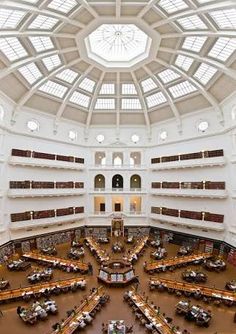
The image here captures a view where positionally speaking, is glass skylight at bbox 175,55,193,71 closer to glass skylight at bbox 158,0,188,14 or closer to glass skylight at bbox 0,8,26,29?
glass skylight at bbox 158,0,188,14

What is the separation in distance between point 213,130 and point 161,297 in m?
17.7

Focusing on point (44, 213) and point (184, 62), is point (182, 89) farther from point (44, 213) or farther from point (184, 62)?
point (44, 213)

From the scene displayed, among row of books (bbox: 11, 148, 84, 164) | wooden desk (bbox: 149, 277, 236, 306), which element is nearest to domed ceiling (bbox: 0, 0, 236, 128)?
row of books (bbox: 11, 148, 84, 164)

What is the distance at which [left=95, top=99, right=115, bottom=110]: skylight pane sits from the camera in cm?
3241

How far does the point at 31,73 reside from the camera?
25609mm

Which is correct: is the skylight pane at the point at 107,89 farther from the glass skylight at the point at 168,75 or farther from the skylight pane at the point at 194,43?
the skylight pane at the point at 194,43

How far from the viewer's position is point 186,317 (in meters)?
15.8

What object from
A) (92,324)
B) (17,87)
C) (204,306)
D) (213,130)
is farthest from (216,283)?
(17,87)

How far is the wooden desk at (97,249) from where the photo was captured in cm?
2547

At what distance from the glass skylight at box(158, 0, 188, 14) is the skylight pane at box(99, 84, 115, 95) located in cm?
1254

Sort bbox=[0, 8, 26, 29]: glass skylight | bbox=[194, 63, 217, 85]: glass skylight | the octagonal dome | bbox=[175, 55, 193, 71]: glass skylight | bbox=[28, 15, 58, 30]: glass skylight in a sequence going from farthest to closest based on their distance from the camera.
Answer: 1. bbox=[175, 55, 193, 71]: glass skylight
2. bbox=[194, 63, 217, 85]: glass skylight
3. the octagonal dome
4. bbox=[28, 15, 58, 30]: glass skylight
5. bbox=[0, 8, 26, 29]: glass skylight

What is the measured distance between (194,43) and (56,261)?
76.1 feet

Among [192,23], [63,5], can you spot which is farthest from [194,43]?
[63,5]

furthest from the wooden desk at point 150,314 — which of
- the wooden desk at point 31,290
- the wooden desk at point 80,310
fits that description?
the wooden desk at point 31,290
